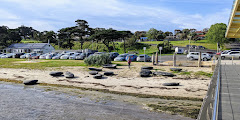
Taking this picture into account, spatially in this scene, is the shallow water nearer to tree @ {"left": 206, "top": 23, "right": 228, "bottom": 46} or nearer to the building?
the building

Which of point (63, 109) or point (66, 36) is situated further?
point (66, 36)

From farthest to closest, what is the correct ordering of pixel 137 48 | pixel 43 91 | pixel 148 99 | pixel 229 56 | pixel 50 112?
pixel 137 48 → pixel 229 56 → pixel 43 91 → pixel 148 99 → pixel 50 112

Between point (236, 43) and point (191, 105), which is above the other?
point (236, 43)

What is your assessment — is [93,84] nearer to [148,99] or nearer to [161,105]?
[148,99]

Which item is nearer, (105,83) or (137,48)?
(105,83)

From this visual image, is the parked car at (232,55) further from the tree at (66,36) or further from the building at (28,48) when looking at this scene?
the building at (28,48)

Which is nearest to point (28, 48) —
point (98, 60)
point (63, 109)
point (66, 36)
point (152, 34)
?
point (66, 36)

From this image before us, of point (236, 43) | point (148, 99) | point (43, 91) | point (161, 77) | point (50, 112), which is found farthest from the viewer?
point (236, 43)

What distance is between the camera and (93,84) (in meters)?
14.5

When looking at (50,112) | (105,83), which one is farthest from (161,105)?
(105,83)

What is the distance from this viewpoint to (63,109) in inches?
365

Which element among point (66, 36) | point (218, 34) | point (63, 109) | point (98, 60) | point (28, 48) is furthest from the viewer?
point (66, 36)

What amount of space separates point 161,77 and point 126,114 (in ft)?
28.2

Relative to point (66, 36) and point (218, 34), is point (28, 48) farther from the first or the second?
point (218, 34)
